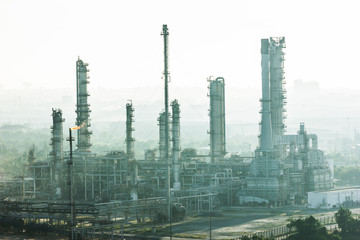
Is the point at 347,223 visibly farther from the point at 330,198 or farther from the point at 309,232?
the point at 330,198

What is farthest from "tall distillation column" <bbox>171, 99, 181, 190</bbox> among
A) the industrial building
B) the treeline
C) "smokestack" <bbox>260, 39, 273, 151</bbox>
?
the treeline

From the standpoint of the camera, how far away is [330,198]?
59.3 metres

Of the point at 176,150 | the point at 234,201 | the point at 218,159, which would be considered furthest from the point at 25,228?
the point at 218,159

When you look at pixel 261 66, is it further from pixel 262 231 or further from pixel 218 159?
pixel 262 231

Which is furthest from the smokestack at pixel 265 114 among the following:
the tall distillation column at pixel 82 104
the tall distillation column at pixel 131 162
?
the tall distillation column at pixel 82 104

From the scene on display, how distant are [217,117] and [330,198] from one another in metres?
15.3

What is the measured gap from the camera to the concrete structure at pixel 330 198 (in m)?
58.5

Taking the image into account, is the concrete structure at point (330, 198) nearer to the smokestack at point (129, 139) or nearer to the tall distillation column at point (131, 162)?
the tall distillation column at point (131, 162)

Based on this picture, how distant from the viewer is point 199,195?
53.9 meters

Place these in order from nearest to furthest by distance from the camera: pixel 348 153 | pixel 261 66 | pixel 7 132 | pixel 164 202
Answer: pixel 164 202, pixel 261 66, pixel 348 153, pixel 7 132

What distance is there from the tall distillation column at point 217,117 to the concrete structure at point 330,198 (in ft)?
43.5

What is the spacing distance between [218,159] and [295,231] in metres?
26.5

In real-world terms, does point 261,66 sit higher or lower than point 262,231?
higher

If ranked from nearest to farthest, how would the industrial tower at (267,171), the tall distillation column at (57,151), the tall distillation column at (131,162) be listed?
the tall distillation column at (131,162), the industrial tower at (267,171), the tall distillation column at (57,151)
